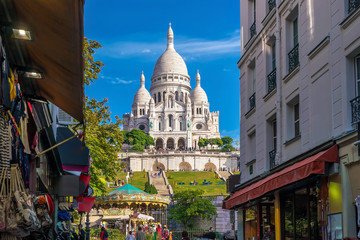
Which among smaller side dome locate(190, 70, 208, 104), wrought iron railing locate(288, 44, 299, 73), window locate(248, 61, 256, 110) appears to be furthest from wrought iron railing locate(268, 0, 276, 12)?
smaller side dome locate(190, 70, 208, 104)

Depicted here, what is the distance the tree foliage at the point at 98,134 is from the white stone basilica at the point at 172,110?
138 metres

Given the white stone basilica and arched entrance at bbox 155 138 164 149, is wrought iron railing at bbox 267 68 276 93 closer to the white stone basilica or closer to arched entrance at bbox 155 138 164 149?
the white stone basilica

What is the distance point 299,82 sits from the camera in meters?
15.3

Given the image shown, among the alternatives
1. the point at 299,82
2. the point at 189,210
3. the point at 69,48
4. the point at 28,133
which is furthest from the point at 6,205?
the point at 189,210

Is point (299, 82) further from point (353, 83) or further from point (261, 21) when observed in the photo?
point (261, 21)

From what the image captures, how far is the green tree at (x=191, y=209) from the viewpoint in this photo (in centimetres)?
6394

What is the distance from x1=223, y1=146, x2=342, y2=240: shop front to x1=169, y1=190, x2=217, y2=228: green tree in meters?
42.7

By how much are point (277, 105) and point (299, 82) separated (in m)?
1.69

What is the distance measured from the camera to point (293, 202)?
51.5ft

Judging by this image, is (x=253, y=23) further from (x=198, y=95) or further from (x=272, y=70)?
(x=198, y=95)

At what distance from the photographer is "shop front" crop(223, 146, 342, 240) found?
1224cm

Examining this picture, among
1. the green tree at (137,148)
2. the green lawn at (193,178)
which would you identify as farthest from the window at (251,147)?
the green tree at (137,148)

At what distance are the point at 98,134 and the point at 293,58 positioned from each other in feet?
38.7

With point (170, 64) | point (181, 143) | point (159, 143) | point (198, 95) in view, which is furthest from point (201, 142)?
point (170, 64)
